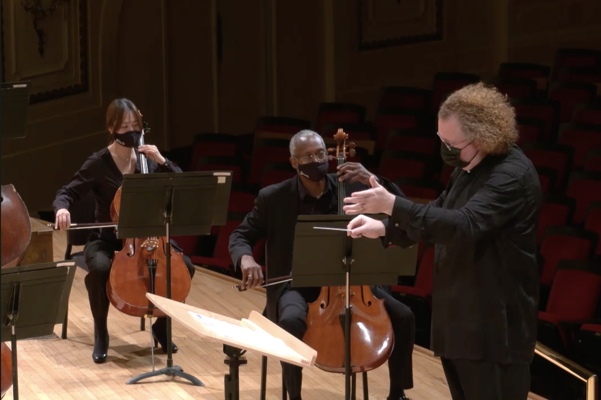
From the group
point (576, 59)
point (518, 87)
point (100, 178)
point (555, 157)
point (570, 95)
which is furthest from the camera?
point (576, 59)

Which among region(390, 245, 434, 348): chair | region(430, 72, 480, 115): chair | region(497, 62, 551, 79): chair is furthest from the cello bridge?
region(497, 62, 551, 79): chair

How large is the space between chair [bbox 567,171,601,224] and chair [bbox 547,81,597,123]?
1581mm

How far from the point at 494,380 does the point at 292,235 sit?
3.71 feet

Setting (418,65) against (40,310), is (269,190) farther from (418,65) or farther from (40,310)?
(418,65)

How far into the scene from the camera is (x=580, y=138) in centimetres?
532

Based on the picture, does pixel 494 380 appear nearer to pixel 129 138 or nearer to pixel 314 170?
pixel 314 170

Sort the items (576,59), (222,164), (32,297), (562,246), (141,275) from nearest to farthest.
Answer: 1. (32,297)
2. (141,275)
3. (562,246)
4. (222,164)
5. (576,59)

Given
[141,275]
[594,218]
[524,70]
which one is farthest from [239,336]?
[524,70]

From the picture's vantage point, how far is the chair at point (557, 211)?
4.25 metres

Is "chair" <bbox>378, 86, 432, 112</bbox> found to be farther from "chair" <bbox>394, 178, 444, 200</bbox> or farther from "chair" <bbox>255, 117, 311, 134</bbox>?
"chair" <bbox>394, 178, 444, 200</bbox>

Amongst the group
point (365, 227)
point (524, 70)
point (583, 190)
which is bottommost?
point (583, 190)

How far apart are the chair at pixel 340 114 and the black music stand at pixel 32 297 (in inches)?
173

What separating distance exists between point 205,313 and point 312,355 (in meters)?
0.35

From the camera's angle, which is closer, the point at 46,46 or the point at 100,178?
the point at 100,178
